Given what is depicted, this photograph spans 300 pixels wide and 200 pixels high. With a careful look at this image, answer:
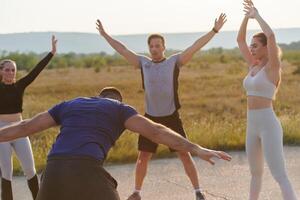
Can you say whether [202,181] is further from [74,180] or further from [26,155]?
[74,180]

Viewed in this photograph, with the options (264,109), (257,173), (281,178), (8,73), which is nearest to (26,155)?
(8,73)

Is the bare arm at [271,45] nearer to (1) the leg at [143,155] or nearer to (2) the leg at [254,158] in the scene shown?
(2) the leg at [254,158]

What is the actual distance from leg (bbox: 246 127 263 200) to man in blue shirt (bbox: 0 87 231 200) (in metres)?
2.08

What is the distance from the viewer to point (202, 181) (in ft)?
26.7

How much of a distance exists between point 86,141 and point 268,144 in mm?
2457

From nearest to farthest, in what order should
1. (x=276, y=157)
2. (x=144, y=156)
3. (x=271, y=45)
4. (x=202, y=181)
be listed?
(x=271, y=45) → (x=276, y=157) → (x=144, y=156) → (x=202, y=181)

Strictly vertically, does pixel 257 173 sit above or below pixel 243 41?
below

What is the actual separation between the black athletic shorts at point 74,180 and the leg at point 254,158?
244 centimetres

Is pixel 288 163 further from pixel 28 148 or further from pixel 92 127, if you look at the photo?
pixel 92 127

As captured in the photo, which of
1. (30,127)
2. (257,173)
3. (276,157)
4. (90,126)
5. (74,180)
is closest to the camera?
(74,180)

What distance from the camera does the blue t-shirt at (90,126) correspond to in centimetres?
377

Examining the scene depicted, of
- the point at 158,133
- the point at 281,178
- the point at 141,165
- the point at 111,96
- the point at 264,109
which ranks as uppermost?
the point at 111,96

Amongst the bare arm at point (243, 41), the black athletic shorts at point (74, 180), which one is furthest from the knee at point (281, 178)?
the black athletic shorts at point (74, 180)

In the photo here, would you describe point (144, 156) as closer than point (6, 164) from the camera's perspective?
No
